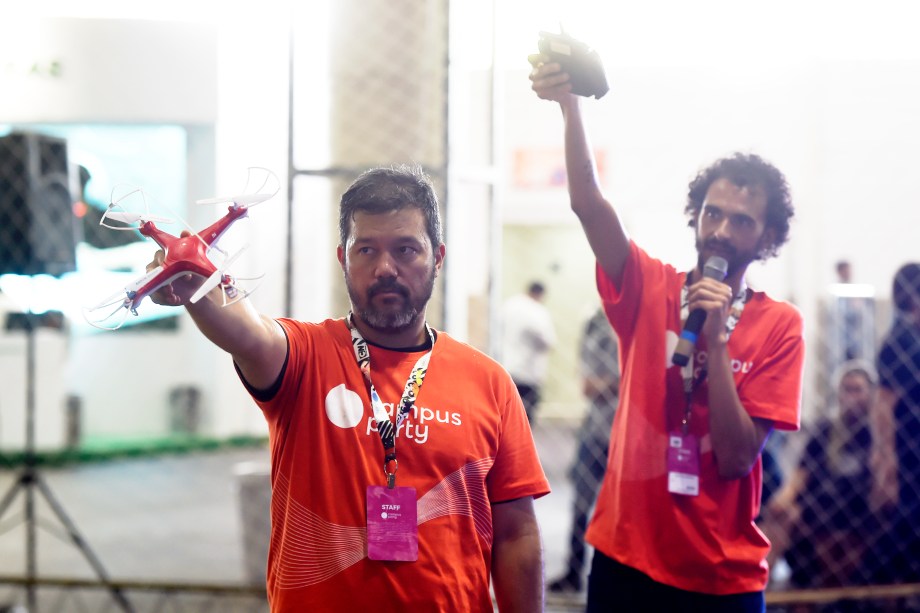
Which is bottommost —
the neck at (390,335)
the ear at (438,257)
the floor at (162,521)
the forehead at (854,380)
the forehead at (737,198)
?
the floor at (162,521)

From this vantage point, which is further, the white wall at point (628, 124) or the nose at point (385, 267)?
the white wall at point (628, 124)

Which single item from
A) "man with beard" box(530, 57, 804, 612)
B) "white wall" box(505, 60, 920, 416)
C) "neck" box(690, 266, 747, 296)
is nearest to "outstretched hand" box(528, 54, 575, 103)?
"man with beard" box(530, 57, 804, 612)

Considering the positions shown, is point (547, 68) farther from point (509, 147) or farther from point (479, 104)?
point (509, 147)

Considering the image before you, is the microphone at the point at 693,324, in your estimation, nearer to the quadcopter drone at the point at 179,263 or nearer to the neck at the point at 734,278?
the neck at the point at 734,278

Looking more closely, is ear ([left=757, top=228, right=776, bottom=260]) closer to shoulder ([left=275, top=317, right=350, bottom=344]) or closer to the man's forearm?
the man's forearm

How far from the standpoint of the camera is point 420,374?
1.73m

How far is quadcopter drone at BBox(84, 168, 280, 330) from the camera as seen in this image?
1.40 metres

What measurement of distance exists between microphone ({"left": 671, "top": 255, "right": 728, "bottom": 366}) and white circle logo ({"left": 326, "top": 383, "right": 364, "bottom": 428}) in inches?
28.0

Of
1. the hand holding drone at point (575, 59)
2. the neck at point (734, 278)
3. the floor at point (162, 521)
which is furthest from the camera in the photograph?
the floor at point (162, 521)

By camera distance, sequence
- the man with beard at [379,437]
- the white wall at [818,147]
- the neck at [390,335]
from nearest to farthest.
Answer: the man with beard at [379,437], the neck at [390,335], the white wall at [818,147]

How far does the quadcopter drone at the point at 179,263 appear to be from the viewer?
1.40m

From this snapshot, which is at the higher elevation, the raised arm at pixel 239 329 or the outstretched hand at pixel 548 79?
the outstretched hand at pixel 548 79

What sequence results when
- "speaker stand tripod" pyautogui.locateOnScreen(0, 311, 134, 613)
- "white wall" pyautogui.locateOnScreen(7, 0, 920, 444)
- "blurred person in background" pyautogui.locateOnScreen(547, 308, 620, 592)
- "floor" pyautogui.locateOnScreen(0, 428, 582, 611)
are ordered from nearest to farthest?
"speaker stand tripod" pyautogui.locateOnScreen(0, 311, 134, 613), "floor" pyautogui.locateOnScreen(0, 428, 582, 611), "blurred person in background" pyautogui.locateOnScreen(547, 308, 620, 592), "white wall" pyautogui.locateOnScreen(7, 0, 920, 444)

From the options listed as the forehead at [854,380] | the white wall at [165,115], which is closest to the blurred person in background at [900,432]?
the forehead at [854,380]
